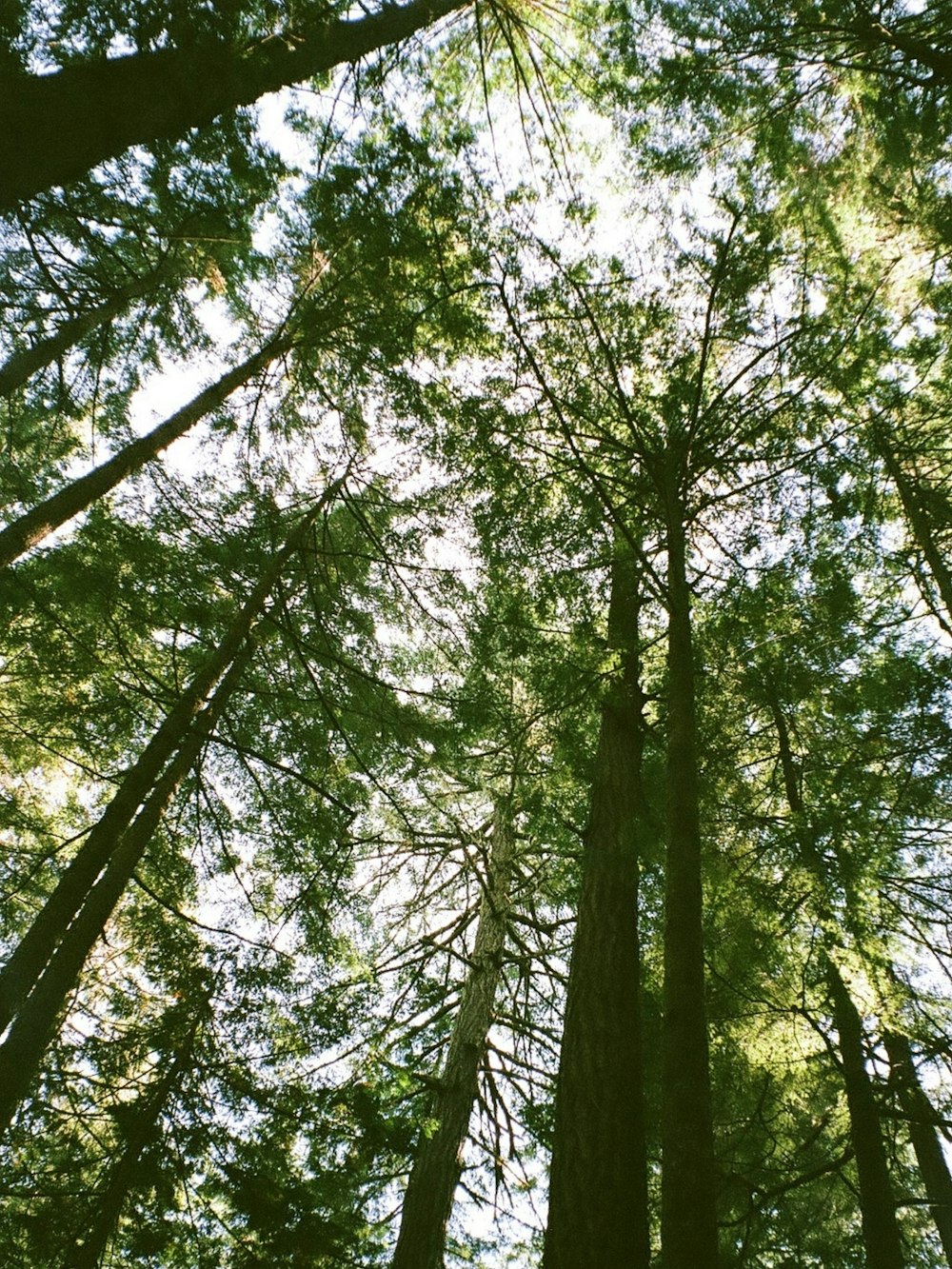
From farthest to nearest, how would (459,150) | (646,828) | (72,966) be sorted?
(459,150) < (646,828) < (72,966)

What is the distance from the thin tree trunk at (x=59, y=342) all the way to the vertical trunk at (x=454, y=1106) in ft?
20.4

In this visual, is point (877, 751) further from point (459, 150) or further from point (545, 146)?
point (545, 146)

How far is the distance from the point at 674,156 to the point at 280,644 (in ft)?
19.7

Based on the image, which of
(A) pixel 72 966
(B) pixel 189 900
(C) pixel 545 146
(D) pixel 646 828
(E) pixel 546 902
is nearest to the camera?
(A) pixel 72 966

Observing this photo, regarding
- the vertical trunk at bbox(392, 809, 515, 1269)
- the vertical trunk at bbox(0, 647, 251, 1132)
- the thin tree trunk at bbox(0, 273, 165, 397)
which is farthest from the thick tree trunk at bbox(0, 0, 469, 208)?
the vertical trunk at bbox(392, 809, 515, 1269)

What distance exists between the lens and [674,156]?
20.3ft

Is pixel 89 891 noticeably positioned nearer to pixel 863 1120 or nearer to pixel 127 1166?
pixel 127 1166

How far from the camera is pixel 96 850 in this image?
425cm

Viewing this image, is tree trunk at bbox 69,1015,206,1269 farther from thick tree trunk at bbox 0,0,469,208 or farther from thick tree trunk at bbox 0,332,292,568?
thick tree trunk at bbox 0,0,469,208

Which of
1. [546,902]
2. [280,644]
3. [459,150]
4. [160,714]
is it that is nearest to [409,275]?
[459,150]

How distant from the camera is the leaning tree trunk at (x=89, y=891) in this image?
11.9 ft

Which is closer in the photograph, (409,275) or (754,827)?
(754,827)

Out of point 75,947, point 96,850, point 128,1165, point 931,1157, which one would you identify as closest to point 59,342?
point 96,850

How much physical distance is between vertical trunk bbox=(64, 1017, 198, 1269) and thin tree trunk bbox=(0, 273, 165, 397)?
17.7ft
